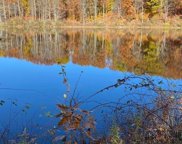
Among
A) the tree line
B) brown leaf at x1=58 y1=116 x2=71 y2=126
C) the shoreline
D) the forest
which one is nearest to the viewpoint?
brown leaf at x1=58 y1=116 x2=71 y2=126

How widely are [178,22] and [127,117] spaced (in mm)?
41319

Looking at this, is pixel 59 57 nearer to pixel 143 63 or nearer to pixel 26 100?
pixel 143 63

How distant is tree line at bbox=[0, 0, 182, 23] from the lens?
50875 mm

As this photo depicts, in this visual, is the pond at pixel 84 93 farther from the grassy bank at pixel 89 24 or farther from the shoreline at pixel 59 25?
the shoreline at pixel 59 25

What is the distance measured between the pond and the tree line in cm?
2704

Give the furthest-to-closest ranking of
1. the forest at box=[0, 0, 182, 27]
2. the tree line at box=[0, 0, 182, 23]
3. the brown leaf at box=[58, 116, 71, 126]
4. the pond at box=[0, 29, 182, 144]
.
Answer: the tree line at box=[0, 0, 182, 23] → the forest at box=[0, 0, 182, 27] → the pond at box=[0, 29, 182, 144] → the brown leaf at box=[58, 116, 71, 126]

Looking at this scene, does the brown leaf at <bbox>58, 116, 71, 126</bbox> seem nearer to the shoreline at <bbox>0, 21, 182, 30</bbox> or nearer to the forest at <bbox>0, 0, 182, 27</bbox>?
the forest at <bbox>0, 0, 182, 27</bbox>

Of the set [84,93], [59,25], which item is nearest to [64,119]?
[84,93]

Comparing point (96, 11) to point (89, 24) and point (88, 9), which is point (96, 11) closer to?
point (88, 9)

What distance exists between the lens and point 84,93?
1141 cm

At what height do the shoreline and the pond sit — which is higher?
the pond

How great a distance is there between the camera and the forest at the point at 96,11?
164 feet

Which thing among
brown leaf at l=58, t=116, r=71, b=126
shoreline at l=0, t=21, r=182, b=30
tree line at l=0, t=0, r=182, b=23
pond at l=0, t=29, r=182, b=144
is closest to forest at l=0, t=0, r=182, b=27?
tree line at l=0, t=0, r=182, b=23

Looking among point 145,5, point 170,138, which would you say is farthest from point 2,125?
point 145,5
